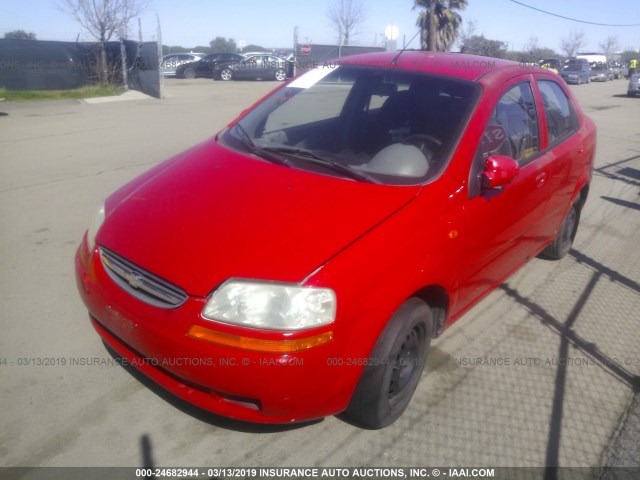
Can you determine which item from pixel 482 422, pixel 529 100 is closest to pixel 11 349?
pixel 482 422

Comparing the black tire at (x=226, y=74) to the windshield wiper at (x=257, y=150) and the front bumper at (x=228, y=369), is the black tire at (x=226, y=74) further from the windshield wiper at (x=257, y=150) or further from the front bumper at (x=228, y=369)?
the front bumper at (x=228, y=369)

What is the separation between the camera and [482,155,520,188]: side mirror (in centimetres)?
293

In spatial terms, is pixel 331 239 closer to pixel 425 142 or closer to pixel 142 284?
pixel 142 284

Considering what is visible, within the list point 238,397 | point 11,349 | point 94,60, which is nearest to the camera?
point 238,397

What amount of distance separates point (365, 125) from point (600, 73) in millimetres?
41986

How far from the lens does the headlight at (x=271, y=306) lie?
7.26 feet

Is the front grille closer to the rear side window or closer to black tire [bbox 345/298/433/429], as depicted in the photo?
black tire [bbox 345/298/433/429]

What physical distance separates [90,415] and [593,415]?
2659 millimetres

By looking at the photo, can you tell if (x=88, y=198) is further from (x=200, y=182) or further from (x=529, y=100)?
(x=529, y=100)

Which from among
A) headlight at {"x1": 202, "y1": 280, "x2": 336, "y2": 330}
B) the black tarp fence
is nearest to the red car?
headlight at {"x1": 202, "y1": 280, "x2": 336, "y2": 330}

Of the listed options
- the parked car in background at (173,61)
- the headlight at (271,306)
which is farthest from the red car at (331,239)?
the parked car in background at (173,61)

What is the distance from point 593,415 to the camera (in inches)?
117

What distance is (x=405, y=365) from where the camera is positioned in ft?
9.18

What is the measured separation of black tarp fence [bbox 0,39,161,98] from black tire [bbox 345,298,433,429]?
17464 mm
